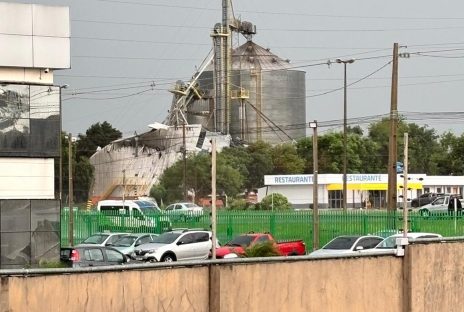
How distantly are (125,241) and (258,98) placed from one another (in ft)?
253

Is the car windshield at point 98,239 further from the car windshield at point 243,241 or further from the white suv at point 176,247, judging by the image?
the car windshield at point 243,241

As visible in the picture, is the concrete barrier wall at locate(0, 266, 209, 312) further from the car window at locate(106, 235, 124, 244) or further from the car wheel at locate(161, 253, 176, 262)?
the car window at locate(106, 235, 124, 244)

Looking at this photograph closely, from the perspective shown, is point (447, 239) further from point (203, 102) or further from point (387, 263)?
point (203, 102)

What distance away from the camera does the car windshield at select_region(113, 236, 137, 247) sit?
39.5 meters

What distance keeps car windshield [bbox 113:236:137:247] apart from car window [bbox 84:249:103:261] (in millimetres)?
9620

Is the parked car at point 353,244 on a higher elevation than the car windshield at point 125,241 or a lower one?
higher

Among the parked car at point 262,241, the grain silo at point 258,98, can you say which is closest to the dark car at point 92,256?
the parked car at point 262,241

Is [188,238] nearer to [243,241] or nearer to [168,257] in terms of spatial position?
[168,257]

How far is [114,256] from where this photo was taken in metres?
29.6

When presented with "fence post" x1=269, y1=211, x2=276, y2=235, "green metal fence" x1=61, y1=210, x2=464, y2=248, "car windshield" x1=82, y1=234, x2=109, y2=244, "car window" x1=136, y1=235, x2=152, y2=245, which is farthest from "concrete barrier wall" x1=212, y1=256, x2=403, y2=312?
"fence post" x1=269, y1=211, x2=276, y2=235

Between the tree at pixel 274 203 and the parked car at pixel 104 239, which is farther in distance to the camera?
the tree at pixel 274 203

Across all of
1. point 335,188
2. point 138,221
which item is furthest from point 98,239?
point 335,188

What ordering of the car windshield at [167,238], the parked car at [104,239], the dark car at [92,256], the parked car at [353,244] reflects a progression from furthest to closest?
the parked car at [104,239], the car windshield at [167,238], the parked car at [353,244], the dark car at [92,256]

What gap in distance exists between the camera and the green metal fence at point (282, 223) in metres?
43.1
